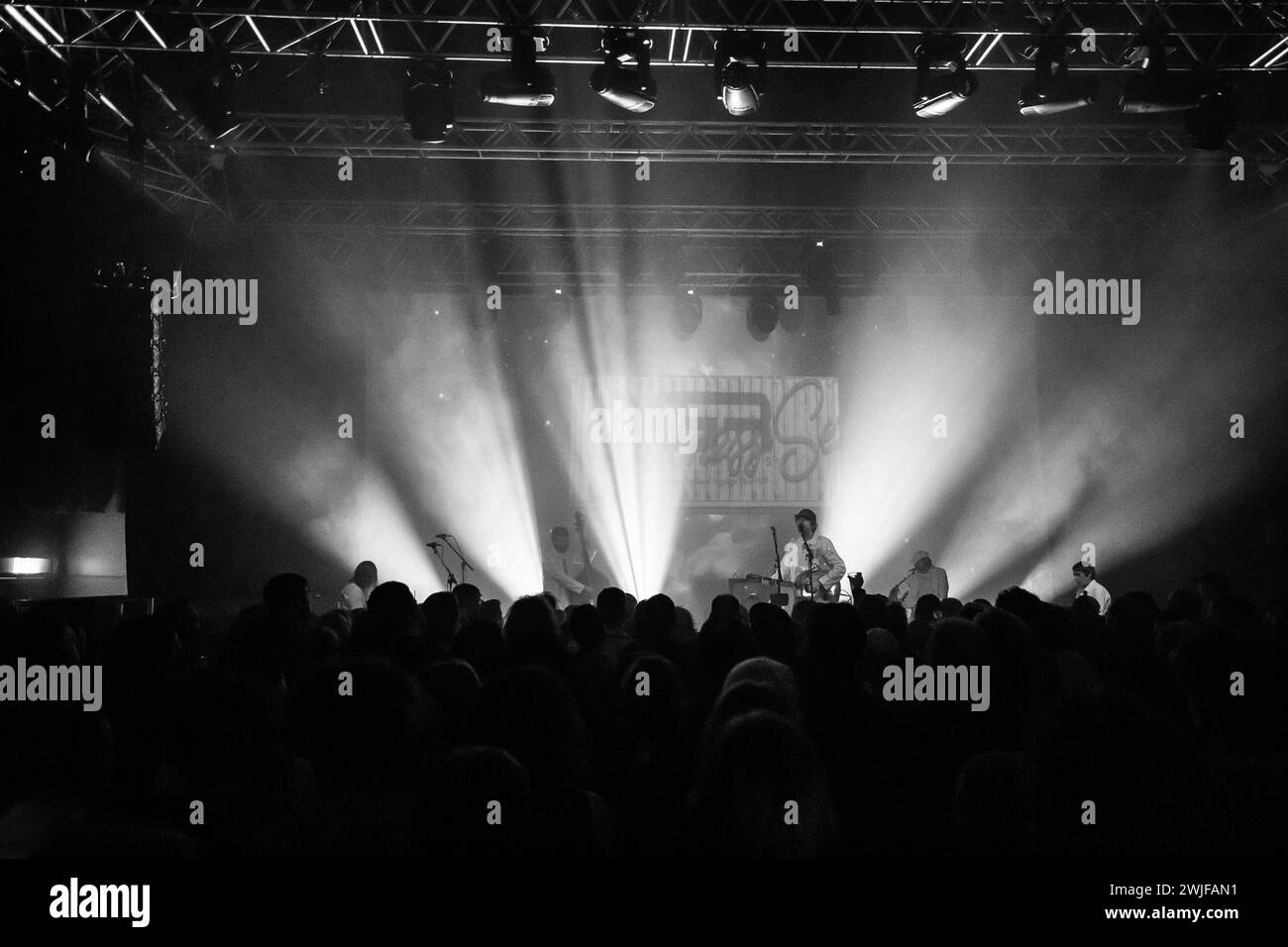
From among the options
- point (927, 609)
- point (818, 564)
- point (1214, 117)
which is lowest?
point (927, 609)

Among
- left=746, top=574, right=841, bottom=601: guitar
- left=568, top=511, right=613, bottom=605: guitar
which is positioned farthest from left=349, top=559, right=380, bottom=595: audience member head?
left=746, top=574, right=841, bottom=601: guitar

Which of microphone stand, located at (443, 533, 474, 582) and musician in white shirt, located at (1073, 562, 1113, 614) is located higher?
microphone stand, located at (443, 533, 474, 582)

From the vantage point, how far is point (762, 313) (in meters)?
13.5

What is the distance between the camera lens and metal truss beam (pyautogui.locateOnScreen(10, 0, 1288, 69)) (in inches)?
302

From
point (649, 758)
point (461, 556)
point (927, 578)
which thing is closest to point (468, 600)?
point (461, 556)

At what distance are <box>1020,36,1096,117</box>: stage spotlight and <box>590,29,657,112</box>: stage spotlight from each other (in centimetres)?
293

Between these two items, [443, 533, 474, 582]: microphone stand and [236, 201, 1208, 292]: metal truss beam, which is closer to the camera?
[443, 533, 474, 582]: microphone stand

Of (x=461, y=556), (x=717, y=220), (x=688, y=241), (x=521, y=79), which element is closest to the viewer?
(x=521, y=79)

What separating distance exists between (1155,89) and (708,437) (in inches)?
281

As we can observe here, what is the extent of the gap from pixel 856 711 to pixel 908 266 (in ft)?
36.0

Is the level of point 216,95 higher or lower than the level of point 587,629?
higher

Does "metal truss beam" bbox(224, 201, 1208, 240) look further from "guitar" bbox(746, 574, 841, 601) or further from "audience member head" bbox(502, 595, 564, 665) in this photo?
"audience member head" bbox(502, 595, 564, 665)

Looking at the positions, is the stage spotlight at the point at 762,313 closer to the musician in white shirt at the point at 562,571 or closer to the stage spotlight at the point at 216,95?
the musician in white shirt at the point at 562,571

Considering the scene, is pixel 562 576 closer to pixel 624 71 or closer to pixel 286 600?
pixel 624 71
